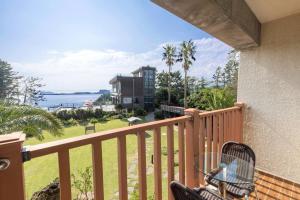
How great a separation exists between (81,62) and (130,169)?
126 ft

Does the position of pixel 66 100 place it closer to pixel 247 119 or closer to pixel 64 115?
pixel 64 115

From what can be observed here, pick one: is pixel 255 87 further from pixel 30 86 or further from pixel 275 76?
pixel 30 86

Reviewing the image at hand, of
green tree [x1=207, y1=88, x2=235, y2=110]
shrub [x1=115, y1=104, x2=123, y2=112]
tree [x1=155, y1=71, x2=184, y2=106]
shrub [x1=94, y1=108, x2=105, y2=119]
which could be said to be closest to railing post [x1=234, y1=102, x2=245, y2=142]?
green tree [x1=207, y1=88, x2=235, y2=110]

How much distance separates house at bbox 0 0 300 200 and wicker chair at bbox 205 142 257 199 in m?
0.19

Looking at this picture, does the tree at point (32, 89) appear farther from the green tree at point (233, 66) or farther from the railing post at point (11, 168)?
the railing post at point (11, 168)

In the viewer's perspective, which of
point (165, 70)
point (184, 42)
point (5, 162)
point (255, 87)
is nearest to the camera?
point (5, 162)

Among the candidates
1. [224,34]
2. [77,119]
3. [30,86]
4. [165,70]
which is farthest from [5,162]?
[30,86]

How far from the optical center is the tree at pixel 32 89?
2531 centimetres

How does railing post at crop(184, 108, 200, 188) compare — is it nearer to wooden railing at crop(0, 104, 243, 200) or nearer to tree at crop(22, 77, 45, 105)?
wooden railing at crop(0, 104, 243, 200)

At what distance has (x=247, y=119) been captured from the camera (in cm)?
346

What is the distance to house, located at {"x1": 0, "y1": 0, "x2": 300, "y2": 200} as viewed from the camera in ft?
5.36

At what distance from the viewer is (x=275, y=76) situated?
3.06 metres

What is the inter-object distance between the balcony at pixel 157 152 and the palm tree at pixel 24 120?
475 centimetres

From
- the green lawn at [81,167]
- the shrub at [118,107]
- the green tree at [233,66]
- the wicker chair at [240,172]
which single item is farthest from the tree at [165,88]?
the wicker chair at [240,172]
